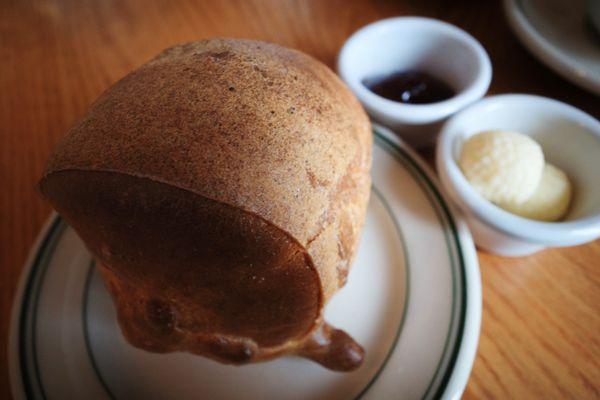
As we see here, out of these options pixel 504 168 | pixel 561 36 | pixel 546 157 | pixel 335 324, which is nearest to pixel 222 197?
pixel 335 324

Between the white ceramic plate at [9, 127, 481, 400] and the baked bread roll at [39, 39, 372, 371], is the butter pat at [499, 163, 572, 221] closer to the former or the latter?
the white ceramic plate at [9, 127, 481, 400]

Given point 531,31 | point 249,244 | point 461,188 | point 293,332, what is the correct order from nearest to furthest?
point 249,244 < point 293,332 < point 461,188 < point 531,31

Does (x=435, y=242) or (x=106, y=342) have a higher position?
(x=106, y=342)

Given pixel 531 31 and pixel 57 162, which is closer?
pixel 57 162

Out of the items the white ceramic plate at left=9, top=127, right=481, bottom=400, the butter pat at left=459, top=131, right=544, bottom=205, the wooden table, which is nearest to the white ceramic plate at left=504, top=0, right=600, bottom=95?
the wooden table

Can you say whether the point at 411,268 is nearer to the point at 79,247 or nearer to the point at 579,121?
the point at 579,121

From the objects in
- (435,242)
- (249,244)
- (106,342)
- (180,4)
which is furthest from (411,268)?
(180,4)
